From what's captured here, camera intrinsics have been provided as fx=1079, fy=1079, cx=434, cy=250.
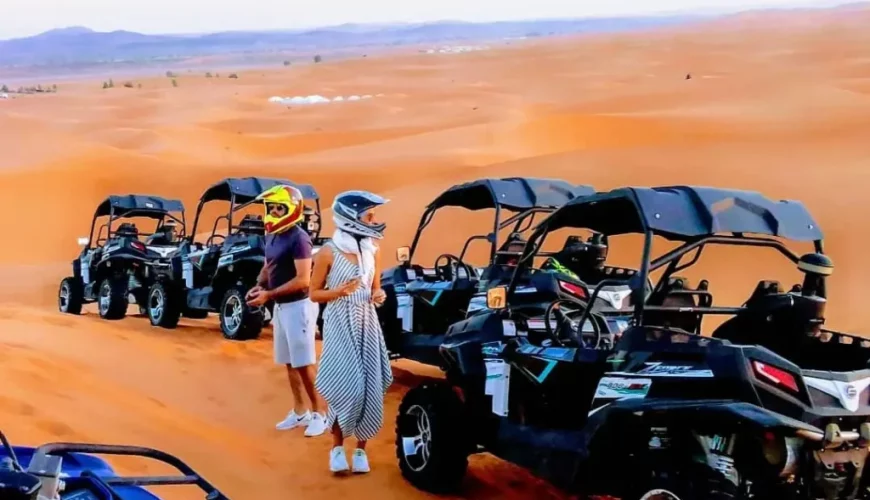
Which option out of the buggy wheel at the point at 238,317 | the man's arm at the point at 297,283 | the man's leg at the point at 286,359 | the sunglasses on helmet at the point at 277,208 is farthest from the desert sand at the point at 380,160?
the sunglasses on helmet at the point at 277,208

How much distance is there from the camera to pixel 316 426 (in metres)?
8.14

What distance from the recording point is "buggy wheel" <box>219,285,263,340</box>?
40.2 feet

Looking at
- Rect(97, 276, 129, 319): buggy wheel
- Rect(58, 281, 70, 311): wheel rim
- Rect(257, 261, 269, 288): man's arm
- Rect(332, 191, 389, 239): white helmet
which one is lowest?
Rect(58, 281, 70, 311): wheel rim

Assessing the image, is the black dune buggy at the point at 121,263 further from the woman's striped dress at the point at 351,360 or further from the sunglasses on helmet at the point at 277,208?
the woman's striped dress at the point at 351,360

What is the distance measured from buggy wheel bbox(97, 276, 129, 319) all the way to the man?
7.36 metres

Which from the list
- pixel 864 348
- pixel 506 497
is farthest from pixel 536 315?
pixel 864 348

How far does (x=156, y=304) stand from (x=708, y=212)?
10.1 m

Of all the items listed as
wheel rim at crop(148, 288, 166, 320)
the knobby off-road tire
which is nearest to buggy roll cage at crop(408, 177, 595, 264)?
wheel rim at crop(148, 288, 166, 320)

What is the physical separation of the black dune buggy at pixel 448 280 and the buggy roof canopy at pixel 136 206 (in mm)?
6976

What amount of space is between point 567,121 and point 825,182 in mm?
18481

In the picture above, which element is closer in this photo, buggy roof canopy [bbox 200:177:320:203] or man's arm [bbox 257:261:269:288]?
man's arm [bbox 257:261:269:288]

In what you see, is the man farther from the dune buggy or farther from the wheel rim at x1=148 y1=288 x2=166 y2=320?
the wheel rim at x1=148 y1=288 x2=166 y2=320

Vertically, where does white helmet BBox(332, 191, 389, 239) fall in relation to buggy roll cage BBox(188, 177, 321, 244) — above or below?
above

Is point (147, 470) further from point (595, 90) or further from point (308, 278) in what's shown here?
point (595, 90)
